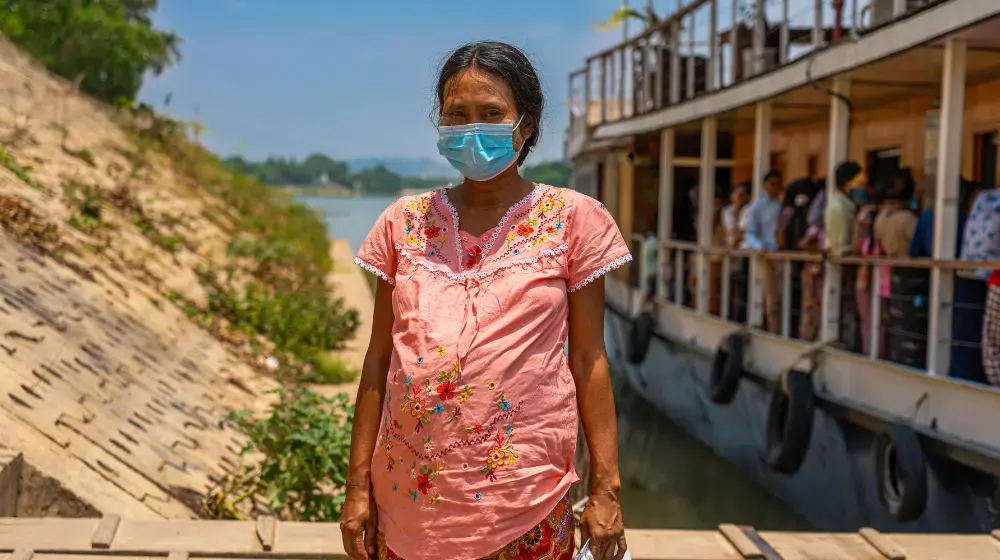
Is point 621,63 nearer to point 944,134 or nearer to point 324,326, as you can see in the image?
point 324,326

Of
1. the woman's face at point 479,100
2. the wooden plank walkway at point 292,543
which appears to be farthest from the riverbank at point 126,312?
the woman's face at point 479,100

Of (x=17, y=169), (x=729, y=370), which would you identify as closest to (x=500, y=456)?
(x=729, y=370)

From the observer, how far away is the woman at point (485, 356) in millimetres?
2184

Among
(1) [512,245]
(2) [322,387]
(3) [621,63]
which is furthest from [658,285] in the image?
(1) [512,245]

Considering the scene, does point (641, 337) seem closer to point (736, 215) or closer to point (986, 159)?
point (736, 215)

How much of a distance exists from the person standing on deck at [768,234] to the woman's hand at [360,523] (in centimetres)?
831

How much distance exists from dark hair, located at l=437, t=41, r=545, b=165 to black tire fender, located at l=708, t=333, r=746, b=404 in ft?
27.0

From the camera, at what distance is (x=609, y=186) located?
18.8 meters

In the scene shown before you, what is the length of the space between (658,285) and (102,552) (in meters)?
11.3

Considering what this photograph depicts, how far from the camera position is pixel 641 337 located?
1397 cm

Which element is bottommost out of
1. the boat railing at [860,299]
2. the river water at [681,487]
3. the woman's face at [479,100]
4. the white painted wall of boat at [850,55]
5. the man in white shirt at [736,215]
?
the river water at [681,487]

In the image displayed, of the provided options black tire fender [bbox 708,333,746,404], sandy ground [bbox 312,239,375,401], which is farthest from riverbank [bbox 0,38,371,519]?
black tire fender [bbox 708,333,746,404]

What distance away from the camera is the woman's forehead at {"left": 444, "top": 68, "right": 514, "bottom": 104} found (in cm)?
227

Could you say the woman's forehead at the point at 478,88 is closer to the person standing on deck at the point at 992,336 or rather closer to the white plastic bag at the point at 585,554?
the white plastic bag at the point at 585,554
